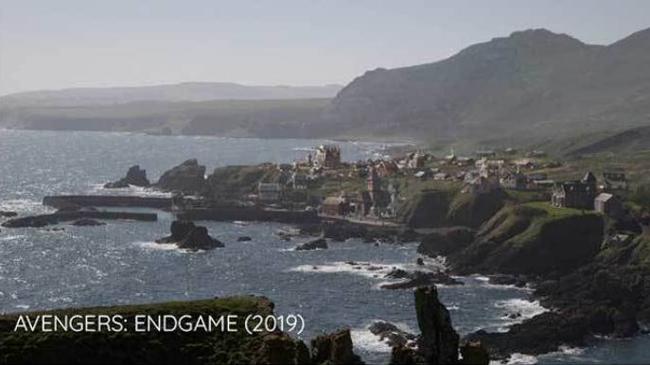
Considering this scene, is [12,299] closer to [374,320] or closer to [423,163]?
[374,320]

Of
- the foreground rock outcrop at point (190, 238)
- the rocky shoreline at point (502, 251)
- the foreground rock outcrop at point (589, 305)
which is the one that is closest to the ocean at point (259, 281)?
the foreground rock outcrop at point (589, 305)

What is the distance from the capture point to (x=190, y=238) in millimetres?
113500

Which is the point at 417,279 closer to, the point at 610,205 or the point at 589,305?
the point at 589,305

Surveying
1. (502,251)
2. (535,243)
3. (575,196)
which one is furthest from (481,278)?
(575,196)

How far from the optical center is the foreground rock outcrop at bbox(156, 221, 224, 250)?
371 ft

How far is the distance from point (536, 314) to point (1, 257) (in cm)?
5999

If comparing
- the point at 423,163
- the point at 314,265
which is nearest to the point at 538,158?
the point at 423,163

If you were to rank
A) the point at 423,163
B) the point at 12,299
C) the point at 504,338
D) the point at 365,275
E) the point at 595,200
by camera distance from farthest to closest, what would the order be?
1. the point at 423,163
2. the point at 595,200
3. the point at 365,275
4. the point at 12,299
5. the point at 504,338

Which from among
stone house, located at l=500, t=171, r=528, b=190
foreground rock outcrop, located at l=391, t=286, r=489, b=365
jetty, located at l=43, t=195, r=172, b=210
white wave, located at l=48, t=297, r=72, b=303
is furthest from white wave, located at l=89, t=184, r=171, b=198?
foreground rock outcrop, located at l=391, t=286, r=489, b=365

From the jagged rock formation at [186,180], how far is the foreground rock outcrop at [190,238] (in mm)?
52857

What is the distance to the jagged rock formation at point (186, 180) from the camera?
176 meters

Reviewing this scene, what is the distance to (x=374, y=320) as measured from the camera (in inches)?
2980

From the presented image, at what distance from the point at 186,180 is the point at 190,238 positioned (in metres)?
67.0

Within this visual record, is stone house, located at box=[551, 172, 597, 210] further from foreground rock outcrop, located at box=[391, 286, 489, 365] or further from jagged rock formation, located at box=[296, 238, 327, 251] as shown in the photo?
foreground rock outcrop, located at box=[391, 286, 489, 365]
